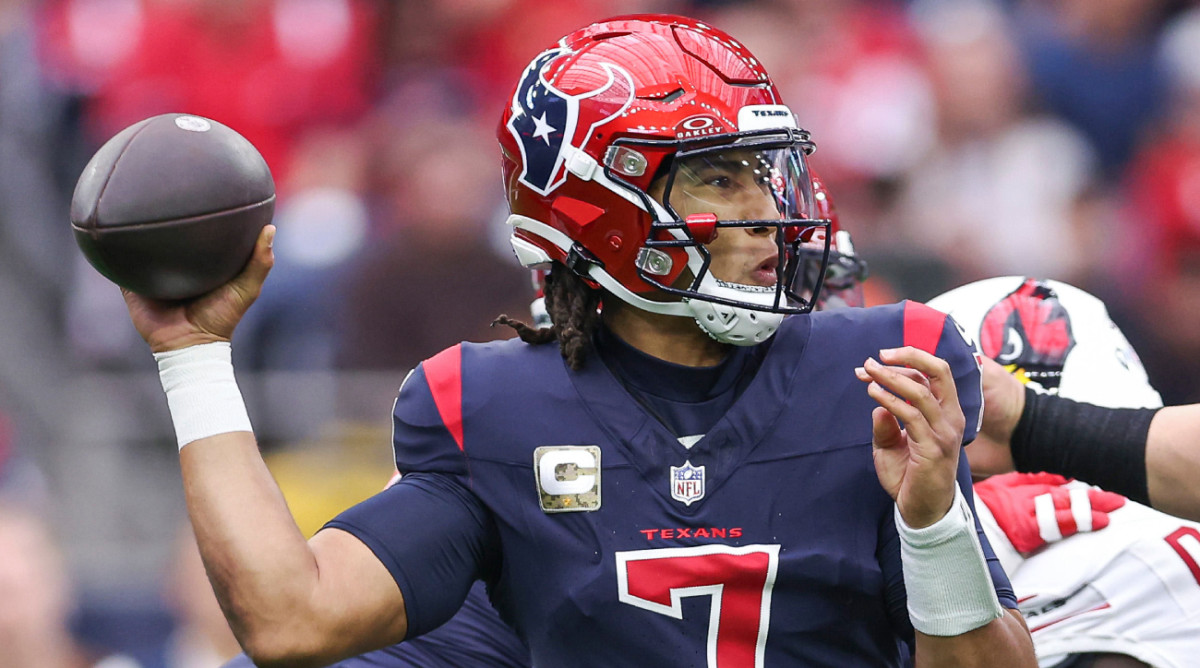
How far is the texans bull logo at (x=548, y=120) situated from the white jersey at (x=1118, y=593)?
125 centimetres

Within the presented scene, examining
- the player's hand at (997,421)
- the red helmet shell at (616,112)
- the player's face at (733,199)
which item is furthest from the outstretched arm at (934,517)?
the player's hand at (997,421)

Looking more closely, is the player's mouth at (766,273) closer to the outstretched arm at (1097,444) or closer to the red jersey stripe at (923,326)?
the red jersey stripe at (923,326)

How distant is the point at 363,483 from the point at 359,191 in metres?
1.60

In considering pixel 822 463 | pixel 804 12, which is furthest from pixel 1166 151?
pixel 822 463

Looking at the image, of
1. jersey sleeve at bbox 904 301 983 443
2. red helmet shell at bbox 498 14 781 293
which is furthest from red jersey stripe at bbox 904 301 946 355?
red helmet shell at bbox 498 14 781 293

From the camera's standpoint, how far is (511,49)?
23.0ft

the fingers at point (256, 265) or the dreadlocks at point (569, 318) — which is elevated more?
the fingers at point (256, 265)

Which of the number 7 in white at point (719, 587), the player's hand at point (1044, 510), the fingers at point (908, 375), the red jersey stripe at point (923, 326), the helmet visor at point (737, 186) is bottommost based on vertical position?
the player's hand at point (1044, 510)

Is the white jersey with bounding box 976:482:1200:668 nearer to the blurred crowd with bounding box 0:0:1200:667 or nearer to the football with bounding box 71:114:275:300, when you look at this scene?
the football with bounding box 71:114:275:300

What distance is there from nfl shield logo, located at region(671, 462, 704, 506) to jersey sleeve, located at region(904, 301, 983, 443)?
1.36 feet

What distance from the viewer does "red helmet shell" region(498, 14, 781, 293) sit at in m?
2.32

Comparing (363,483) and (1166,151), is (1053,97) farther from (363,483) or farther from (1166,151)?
Result: (363,483)

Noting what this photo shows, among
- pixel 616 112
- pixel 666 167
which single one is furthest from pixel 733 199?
pixel 616 112

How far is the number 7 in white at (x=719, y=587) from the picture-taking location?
7.21ft
